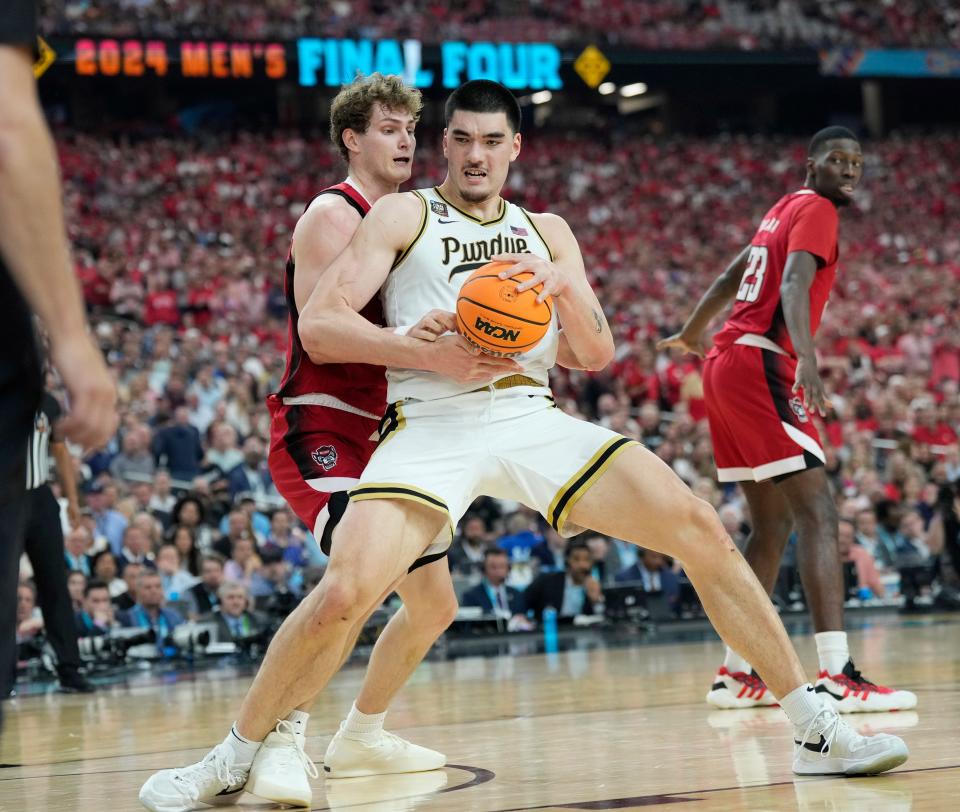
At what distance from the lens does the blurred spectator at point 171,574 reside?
37.0 feet

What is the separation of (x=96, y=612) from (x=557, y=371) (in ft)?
29.5

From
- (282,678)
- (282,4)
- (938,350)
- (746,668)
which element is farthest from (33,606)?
(282,4)

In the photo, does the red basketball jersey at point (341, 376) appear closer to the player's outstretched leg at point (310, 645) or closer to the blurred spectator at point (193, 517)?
the player's outstretched leg at point (310, 645)

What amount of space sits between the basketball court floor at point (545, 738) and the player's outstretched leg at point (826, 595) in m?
0.13

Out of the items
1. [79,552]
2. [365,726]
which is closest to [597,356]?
[365,726]

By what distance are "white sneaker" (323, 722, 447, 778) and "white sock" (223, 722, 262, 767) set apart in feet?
2.64

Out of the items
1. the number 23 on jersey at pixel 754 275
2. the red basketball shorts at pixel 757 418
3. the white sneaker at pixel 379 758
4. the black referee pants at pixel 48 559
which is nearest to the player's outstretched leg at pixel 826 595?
the red basketball shorts at pixel 757 418

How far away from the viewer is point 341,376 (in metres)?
5.08

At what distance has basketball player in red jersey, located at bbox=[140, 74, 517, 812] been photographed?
4.95 meters

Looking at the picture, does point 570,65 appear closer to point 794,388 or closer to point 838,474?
point 838,474

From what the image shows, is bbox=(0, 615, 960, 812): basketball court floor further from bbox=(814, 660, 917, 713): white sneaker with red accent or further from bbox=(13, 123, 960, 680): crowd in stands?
bbox=(13, 123, 960, 680): crowd in stands

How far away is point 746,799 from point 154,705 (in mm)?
4849

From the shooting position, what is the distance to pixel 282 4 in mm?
28516

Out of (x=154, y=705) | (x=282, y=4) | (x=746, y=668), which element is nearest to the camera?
(x=746, y=668)
